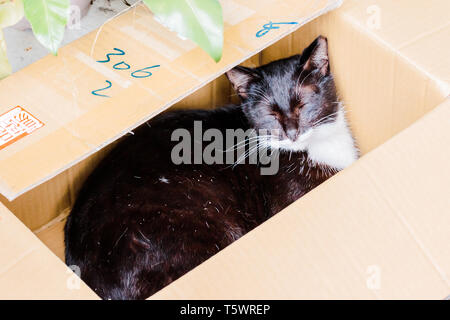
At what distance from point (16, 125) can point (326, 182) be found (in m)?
0.59

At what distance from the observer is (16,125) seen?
1062 millimetres

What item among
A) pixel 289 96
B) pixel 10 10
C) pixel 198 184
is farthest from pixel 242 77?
pixel 10 10

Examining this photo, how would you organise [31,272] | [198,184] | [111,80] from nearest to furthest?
[31,272] < [111,80] < [198,184]

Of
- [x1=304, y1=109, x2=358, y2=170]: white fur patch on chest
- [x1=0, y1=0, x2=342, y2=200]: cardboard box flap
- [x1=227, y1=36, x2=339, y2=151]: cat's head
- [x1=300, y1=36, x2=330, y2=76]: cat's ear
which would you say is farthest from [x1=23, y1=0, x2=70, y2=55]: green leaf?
[x1=304, y1=109, x2=358, y2=170]: white fur patch on chest

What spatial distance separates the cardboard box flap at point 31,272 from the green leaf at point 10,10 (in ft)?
1.60

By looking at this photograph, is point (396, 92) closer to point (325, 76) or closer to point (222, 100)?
point (325, 76)

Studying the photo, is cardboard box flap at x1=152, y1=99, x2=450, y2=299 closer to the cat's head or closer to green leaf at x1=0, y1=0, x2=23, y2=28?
the cat's head

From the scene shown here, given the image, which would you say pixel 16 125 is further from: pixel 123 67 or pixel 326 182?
pixel 326 182

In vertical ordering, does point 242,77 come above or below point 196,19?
below

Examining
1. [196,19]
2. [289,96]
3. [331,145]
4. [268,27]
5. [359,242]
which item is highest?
[196,19]

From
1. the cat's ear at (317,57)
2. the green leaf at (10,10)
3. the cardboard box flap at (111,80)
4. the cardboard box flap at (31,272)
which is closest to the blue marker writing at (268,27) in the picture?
the cardboard box flap at (111,80)

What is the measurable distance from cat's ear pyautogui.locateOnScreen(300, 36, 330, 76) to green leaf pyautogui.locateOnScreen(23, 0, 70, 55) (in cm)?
56

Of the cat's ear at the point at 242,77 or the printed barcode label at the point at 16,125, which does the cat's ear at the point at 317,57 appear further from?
the printed barcode label at the point at 16,125
